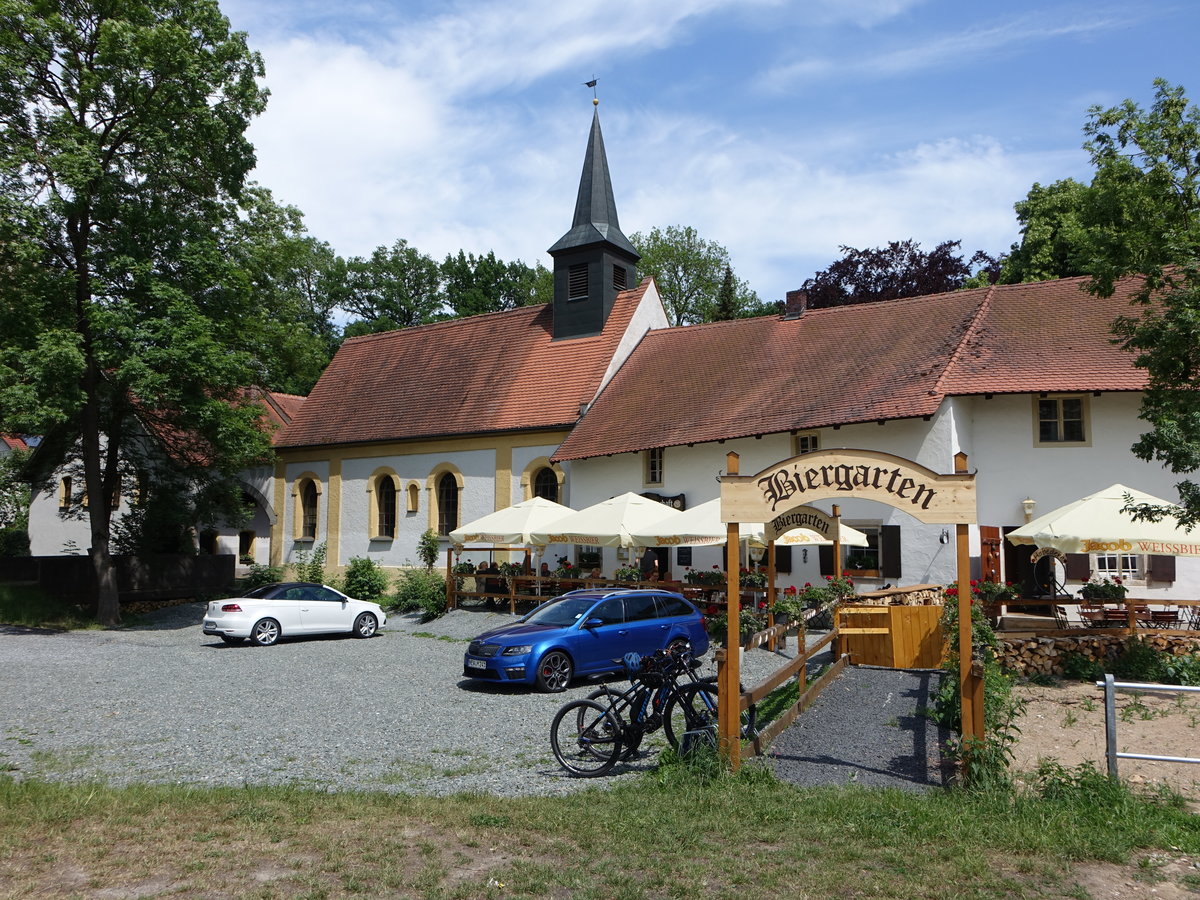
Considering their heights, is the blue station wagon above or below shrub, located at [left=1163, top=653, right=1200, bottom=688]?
above

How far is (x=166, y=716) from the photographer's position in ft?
39.5

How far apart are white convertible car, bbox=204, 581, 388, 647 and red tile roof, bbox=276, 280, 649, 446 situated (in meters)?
9.67

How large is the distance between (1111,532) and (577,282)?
71.4 feet

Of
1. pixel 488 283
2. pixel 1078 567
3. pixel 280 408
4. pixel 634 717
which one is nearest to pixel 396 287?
pixel 488 283

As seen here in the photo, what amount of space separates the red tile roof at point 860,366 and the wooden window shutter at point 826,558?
289cm

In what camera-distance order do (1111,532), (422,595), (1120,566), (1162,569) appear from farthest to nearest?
(422,595)
(1120,566)
(1162,569)
(1111,532)

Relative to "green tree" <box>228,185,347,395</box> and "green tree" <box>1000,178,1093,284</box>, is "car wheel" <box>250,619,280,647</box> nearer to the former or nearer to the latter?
"green tree" <box>228,185,347,395</box>

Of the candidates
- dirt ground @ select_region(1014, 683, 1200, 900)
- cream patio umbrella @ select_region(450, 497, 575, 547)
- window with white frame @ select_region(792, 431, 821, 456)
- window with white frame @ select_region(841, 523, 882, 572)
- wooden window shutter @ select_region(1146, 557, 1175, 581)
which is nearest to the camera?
dirt ground @ select_region(1014, 683, 1200, 900)

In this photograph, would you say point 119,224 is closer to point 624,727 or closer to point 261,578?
point 261,578

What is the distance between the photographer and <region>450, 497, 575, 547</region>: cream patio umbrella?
22547 millimetres

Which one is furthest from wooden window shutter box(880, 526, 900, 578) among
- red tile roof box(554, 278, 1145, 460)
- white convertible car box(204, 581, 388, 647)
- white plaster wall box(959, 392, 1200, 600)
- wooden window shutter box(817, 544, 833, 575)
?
white convertible car box(204, 581, 388, 647)

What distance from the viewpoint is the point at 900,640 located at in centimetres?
1466

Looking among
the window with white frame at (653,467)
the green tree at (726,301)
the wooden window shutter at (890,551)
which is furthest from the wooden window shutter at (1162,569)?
the green tree at (726,301)

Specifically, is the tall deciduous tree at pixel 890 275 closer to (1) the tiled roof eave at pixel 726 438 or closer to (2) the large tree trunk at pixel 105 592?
(1) the tiled roof eave at pixel 726 438
